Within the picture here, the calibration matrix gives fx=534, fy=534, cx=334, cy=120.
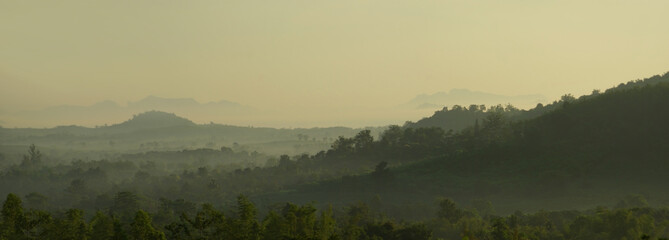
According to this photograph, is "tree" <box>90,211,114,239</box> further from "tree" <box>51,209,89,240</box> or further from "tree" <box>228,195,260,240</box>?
"tree" <box>228,195,260,240</box>

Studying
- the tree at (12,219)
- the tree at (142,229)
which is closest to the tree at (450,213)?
the tree at (142,229)

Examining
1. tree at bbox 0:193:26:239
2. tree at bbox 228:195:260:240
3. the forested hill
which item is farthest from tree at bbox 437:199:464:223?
tree at bbox 0:193:26:239

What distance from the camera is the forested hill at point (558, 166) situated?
503ft

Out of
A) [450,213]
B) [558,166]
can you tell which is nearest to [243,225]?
[450,213]

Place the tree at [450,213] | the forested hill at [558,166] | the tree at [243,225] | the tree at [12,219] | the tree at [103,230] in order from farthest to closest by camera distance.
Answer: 1. the forested hill at [558,166]
2. the tree at [450,213]
3. the tree at [243,225]
4. the tree at [103,230]
5. the tree at [12,219]

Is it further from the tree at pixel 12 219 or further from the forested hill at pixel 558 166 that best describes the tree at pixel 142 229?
the forested hill at pixel 558 166

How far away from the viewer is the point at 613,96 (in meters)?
194

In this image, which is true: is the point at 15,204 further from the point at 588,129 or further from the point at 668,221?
the point at 588,129

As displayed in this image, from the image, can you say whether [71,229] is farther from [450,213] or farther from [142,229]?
[450,213]

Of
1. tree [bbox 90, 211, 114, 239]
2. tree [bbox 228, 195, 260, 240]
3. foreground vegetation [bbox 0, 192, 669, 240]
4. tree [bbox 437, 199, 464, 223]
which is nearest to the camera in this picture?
foreground vegetation [bbox 0, 192, 669, 240]

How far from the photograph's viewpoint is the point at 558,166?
167125 millimetres

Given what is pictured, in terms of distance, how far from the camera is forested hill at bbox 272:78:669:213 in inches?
6038

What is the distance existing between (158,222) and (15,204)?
55.1m

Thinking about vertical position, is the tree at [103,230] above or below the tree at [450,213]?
above
